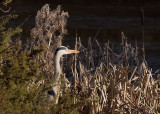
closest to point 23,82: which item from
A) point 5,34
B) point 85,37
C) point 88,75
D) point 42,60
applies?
point 5,34

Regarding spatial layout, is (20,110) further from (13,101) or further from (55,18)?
(55,18)

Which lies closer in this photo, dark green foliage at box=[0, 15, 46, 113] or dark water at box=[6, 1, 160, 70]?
dark green foliage at box=[0, 15, 46, 113]

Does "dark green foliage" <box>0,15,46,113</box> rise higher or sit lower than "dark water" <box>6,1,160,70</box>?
lower

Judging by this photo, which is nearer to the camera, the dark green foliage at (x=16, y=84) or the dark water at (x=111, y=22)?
the dark green foliage at (x=16, y=84)

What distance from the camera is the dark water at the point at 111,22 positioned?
13702 mm

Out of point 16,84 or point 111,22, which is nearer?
point 16,84

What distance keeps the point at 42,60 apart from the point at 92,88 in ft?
5.70

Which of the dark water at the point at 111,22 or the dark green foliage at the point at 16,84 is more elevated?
the dark water at the point at 111,22

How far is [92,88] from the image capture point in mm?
5750

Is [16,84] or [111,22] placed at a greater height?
[111,22]

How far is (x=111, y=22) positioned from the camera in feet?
54.6

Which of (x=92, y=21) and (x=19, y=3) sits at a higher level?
(x=19, y=3)

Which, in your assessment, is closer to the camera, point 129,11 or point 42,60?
point 42,60

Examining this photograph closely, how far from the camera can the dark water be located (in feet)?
45.0
